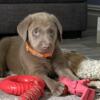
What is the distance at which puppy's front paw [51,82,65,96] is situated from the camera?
1.55 m

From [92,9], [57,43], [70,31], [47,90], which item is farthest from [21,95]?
[92,9]

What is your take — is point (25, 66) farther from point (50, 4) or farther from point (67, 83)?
point (50, 4)

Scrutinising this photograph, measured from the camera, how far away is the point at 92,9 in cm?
428

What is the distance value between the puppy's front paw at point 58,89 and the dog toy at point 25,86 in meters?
0.05

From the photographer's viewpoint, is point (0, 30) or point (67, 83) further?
point (0, 30)

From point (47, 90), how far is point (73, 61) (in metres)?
0.44

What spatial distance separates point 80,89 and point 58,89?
97 millimetres

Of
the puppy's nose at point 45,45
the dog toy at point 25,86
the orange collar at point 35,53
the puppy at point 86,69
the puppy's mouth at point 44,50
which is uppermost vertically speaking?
the puppy's nose at point 45,45

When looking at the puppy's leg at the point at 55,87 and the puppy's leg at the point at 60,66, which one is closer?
the puppy's leg at the point at 55,87

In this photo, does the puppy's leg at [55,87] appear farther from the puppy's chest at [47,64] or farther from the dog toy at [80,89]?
the puppy's chest at [47,64]

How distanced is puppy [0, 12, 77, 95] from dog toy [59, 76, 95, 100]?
0.06 metres

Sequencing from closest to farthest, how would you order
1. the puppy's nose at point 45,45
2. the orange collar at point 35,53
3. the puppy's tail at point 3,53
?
the puppy's nose at point 45,45, the orange collar at point 35,53, the puppy's tail at point 3,53

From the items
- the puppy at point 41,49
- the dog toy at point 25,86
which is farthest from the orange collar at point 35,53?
the dog toy at point 25,86

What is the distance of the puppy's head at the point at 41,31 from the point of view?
1702 millimetres
